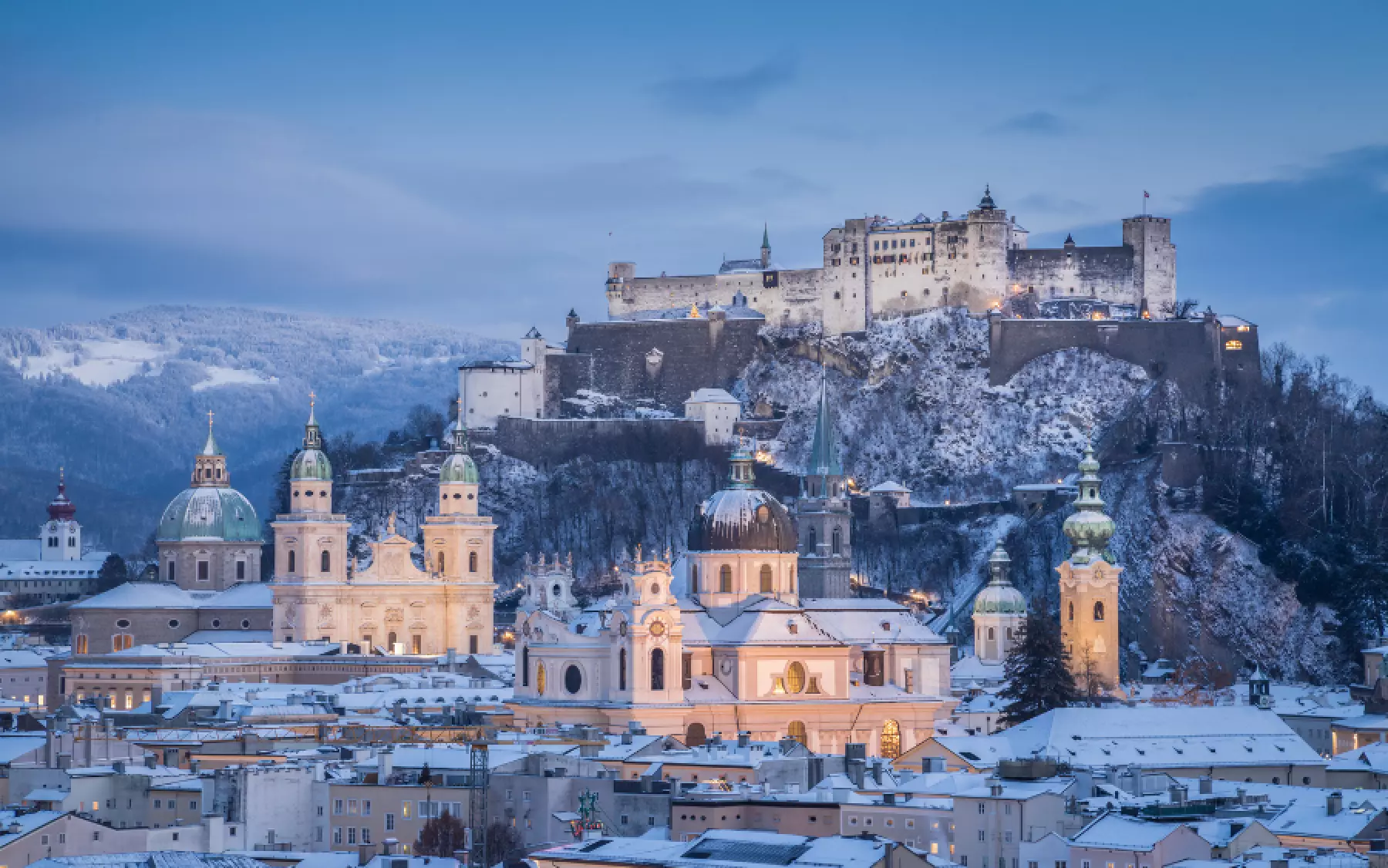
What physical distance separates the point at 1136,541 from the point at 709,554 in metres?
34.9

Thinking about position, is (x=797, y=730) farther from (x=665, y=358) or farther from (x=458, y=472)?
(x=665, y=358)

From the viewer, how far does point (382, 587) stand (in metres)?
125

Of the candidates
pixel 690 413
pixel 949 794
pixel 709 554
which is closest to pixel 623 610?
pixel 709 554

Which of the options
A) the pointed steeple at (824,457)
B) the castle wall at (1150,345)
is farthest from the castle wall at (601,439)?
the pointed steeple at (824,457)

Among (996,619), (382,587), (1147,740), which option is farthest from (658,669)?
(996,619)

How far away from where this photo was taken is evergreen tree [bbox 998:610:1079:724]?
100375mm

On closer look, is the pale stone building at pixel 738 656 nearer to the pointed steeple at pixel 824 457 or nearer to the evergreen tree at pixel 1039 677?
the evergreen tree at pixel 1039 677

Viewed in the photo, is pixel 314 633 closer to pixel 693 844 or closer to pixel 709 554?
pixel 709 554

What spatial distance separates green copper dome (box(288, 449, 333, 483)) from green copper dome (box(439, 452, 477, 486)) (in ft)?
14.5

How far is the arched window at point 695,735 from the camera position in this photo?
9538 cm

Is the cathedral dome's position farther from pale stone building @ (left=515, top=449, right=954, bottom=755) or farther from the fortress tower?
the fortress tower

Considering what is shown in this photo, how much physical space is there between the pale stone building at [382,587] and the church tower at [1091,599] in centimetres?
2348

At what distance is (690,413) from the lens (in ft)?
508

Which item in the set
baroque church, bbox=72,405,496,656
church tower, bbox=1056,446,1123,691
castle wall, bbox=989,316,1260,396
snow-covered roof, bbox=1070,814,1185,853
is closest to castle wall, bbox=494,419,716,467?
castle wall, bbox=989,316,1260,396
